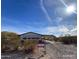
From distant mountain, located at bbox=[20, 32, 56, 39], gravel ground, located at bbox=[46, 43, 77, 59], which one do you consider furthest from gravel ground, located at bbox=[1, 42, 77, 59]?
distant mountain, located at bbox=[20, 32, 56, 39]

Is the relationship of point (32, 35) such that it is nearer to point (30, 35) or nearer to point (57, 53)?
point (30, 35)

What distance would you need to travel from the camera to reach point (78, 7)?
1.58 m

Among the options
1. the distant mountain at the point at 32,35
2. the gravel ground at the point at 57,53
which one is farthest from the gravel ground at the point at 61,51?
the distant mountain at the point at 32,35

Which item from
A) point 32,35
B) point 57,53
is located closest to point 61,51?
point 57,53

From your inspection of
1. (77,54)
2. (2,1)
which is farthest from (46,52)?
(2,1)

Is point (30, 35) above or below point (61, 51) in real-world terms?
above

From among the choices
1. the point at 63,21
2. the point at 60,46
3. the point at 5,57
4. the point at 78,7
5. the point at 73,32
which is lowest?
the point at 5,57

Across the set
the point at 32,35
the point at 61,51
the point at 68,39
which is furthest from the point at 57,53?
the point at 32,35

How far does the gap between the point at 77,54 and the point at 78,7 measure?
0.49 meters

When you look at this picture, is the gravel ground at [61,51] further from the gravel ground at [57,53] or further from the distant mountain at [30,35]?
the distant mountain at [30,35]

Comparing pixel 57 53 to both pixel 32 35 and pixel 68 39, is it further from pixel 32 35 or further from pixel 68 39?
pixel 32 35

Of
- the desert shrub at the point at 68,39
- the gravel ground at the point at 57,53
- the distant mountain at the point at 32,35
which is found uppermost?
the distant mountain at the point at 32,35

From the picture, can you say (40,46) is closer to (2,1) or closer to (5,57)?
(5,57)

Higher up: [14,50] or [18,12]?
[18,12]
